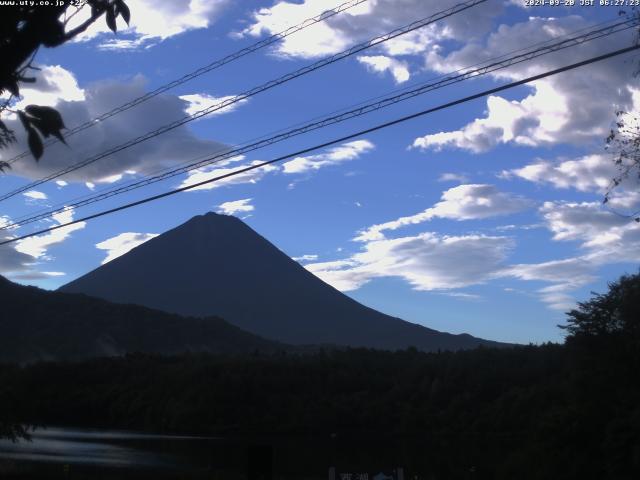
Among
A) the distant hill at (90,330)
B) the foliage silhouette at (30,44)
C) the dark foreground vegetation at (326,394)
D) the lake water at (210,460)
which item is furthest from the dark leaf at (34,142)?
the distant hill at (90,330)

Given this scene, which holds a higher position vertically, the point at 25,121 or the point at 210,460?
the point at 25,121

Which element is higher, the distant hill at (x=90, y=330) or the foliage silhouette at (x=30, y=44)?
the distant hill at (x=90, y=330)

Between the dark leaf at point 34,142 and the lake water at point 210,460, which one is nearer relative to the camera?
the dark leaf at point 34,142

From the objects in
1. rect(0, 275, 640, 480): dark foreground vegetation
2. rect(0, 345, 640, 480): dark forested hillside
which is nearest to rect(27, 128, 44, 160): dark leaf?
rect(0, 275, 640, 480): dark foreground vegetation

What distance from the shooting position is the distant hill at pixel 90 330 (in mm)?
115562

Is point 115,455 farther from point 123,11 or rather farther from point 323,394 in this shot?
point 323,394

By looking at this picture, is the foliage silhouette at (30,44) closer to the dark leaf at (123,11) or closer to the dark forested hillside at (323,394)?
the dark leaf at (123,11)

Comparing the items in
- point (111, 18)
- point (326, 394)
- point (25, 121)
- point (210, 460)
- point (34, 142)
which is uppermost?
point (111, 18)

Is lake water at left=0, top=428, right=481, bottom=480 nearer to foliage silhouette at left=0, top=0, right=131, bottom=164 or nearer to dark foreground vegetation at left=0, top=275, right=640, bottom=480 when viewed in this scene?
dark foreground vegetation at left=0, top=275, right=640, bottom=480

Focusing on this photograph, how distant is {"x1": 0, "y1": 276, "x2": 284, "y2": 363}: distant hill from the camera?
115562 millimetres

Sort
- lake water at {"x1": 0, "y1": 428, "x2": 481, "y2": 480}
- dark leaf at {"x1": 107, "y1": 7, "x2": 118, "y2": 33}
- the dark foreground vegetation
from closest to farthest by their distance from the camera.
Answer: dark leaf at {"x1": 107, "y1": 7, "x2": 118, "y2": 33} < lake water at {"x1": 0, "y1": 428, "x2": 481, "y2": 480} < the dark foreground vegetation

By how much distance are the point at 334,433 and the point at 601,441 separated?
57849mm

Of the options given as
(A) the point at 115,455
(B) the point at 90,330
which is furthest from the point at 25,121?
(B) the point at 90,330

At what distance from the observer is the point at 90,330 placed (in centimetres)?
13500
